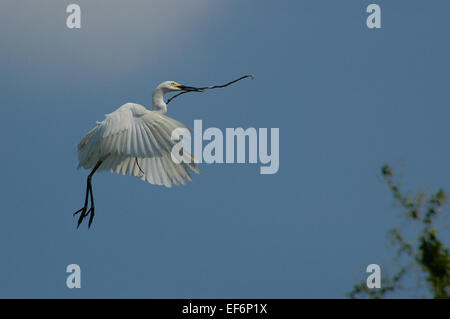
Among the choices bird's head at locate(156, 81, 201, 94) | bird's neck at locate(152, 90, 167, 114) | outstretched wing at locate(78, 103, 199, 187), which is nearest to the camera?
outstretched wing at locate(78, 103, 199, 187)

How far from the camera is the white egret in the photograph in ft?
34.7

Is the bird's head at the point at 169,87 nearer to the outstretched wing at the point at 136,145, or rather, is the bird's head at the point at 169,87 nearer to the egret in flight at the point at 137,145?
the egret in flight at the point at 137,145

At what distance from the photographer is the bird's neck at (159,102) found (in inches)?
486

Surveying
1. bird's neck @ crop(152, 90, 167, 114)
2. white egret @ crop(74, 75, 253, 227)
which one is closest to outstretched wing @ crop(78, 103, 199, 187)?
white egret @ crop(74, 75, 253, 227)

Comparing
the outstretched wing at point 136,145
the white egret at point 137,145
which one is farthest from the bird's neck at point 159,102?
the outstretched wing at point 136,145

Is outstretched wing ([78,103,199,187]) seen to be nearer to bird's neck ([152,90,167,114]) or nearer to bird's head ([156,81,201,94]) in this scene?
bird's neck ([152,90,167,114])

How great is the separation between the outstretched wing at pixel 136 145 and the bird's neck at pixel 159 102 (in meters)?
0.86

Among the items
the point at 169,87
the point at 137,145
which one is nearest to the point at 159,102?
the point at 169,87

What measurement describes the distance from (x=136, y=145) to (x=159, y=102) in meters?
2.02

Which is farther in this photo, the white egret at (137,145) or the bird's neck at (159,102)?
the bird's neck at (159,102)

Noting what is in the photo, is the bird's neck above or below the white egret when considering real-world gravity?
above
